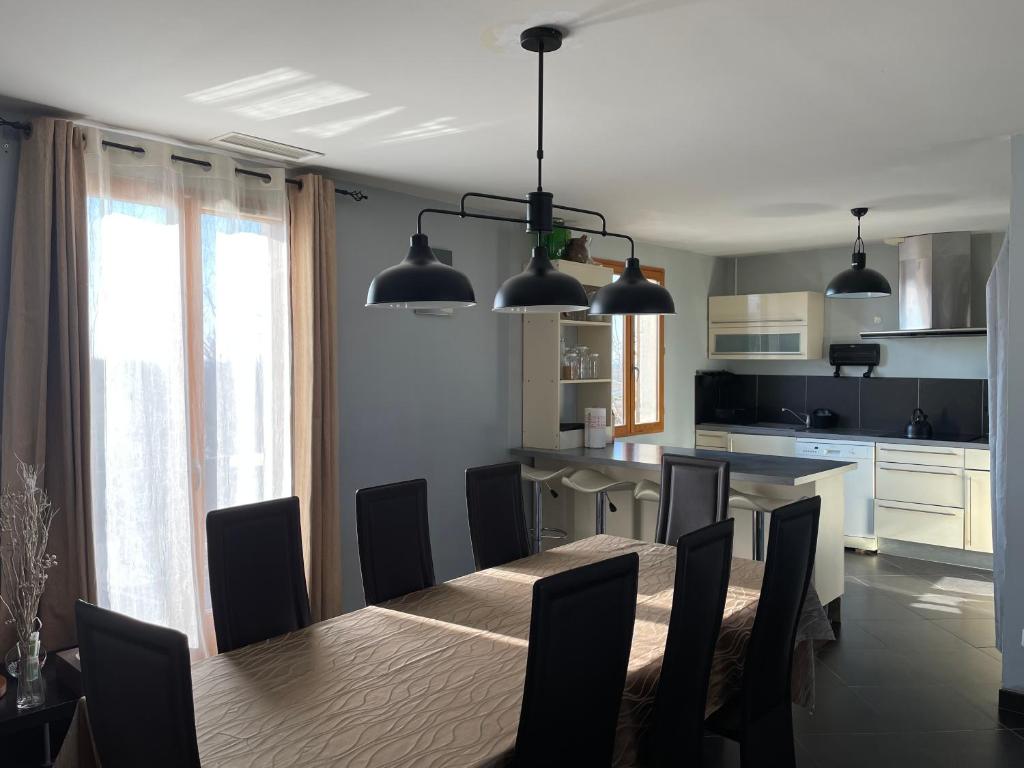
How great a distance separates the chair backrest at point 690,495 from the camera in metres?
3.67

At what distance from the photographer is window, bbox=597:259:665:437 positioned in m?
6.16

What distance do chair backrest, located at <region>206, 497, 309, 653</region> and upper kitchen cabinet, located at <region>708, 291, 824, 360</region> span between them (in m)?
5.05

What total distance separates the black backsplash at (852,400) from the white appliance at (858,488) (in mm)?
517

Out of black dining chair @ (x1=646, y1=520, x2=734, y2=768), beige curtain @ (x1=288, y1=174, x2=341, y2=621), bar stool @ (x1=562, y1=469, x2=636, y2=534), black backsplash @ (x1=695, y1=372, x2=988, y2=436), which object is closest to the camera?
black dining chair @ (x1=646, y1=520, x2=734, y2=768)

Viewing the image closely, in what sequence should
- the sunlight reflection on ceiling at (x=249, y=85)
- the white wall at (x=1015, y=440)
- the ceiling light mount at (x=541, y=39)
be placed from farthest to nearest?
1. the white wall at (x=1015, y=440)
2. the sunlight reflection on ceiling at (x=249, y=85)
3. the ceiling light mount at (x=541, y=39)

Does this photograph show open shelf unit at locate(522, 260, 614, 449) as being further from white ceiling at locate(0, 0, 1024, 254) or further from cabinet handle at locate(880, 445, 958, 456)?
cabinet handle at locate(880, 445, 958, 456)

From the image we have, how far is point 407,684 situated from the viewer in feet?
6.87

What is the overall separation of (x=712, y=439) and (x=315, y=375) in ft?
13.6

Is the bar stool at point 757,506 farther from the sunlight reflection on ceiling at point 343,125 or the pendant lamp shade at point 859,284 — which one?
the sunlight reflection on ceiling at point 343,125

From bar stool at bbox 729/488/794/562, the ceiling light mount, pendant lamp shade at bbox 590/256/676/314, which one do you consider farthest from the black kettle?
the ceiling light mount

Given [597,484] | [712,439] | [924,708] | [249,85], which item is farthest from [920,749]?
[712,439]

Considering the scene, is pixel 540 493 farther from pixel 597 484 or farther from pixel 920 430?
pixel 920 430

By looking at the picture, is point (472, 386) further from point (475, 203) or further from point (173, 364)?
point (173, 364)

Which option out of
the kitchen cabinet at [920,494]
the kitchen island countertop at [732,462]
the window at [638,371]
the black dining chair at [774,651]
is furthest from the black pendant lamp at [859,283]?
A: the black dining chair at [774,651]
